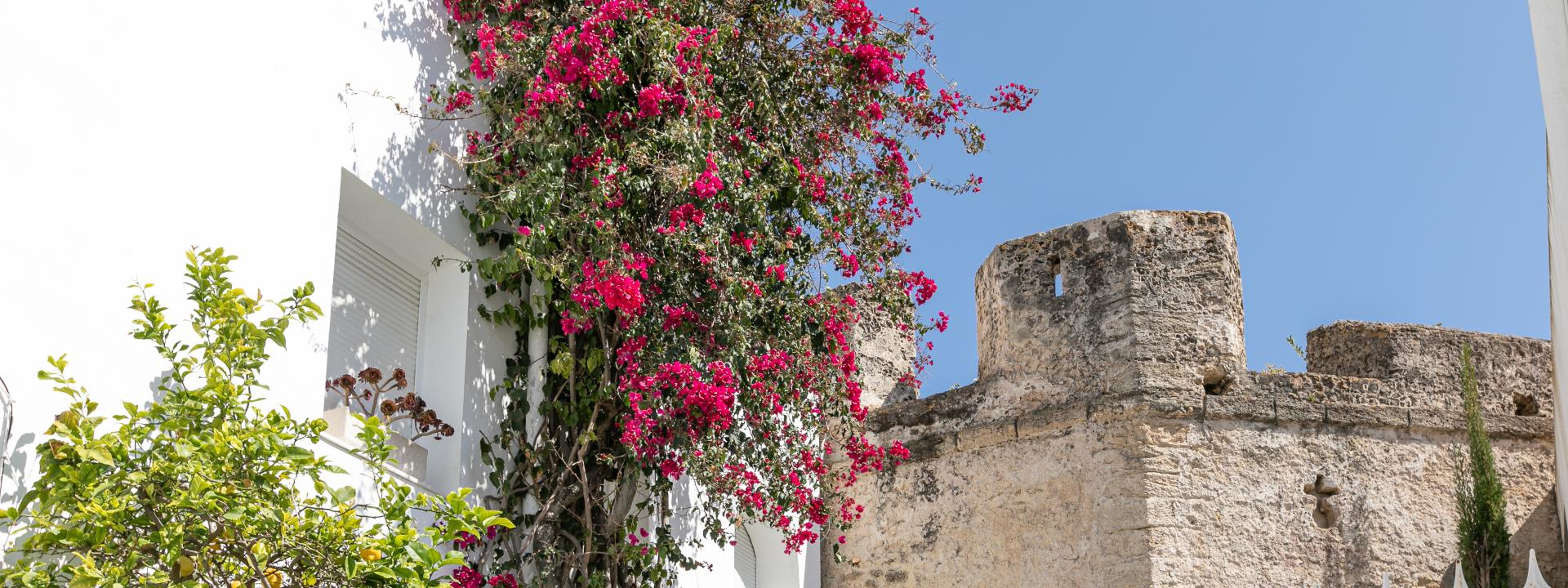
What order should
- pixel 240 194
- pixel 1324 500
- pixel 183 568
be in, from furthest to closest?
pixel 1324 500
pixel 240 194
pixel 183 568

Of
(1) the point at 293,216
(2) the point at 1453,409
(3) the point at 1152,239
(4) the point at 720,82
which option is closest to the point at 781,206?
(4) the point at 720,82

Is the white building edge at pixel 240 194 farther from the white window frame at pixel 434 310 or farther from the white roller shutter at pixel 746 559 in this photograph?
the white roller shutter at pixel 746 559

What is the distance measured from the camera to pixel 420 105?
19.7 ft

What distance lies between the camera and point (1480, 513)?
27.5ft

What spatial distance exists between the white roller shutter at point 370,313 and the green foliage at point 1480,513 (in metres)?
5.68

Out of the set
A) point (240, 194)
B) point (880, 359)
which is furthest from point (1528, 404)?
point (240, 194)

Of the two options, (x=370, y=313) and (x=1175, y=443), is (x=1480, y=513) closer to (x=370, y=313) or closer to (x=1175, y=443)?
(x=1175, y=443)

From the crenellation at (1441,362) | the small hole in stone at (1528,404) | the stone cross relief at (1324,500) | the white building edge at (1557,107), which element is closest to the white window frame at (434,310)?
→ the white building edge at (1557,107)

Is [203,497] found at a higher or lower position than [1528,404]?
lower

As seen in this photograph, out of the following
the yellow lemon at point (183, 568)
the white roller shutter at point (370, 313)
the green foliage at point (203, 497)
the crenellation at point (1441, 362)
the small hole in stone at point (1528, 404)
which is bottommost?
the yellow lemon at point (183, 568)

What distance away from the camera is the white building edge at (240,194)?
4172 mm

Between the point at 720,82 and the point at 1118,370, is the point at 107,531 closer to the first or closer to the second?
the point at 720,82

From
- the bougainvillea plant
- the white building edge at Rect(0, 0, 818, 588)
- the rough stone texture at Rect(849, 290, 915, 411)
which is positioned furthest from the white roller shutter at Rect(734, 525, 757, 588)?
the white building edge at Rect(0, 0, 818, 588)

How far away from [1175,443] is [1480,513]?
168 cm
